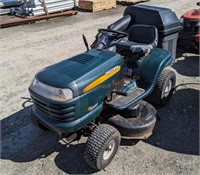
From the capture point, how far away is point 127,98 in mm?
3436

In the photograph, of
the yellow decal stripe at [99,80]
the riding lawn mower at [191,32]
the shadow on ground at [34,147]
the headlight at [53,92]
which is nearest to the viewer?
the headlight at [53,92]

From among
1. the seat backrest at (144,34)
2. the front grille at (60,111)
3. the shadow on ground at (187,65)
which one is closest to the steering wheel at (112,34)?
the seat backrest at (144,34)

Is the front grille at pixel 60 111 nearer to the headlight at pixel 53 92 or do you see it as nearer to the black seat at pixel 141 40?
the headlight at pixel 53 92

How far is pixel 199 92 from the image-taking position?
4664 mm

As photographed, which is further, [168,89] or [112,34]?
[168,89]

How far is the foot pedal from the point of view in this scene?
129 inches

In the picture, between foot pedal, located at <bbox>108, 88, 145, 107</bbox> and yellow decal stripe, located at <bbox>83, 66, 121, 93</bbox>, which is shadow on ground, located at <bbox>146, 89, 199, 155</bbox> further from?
yellow decal stripe, located at <bbox>83, 66, 121, 93</bbox>

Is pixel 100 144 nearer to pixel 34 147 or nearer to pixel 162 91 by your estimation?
pixel 34 147

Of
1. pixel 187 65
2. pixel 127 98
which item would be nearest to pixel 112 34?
pixel 127 98

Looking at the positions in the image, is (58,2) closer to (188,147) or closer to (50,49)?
(50,49)

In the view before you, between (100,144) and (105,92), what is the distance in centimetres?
62

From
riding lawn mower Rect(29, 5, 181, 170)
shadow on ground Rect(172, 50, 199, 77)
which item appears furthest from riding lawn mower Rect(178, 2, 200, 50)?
riding lawn mower Rect(29, 5, 181, 170)

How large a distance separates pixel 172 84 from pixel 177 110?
47 cm

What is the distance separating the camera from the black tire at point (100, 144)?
2.90 metres
